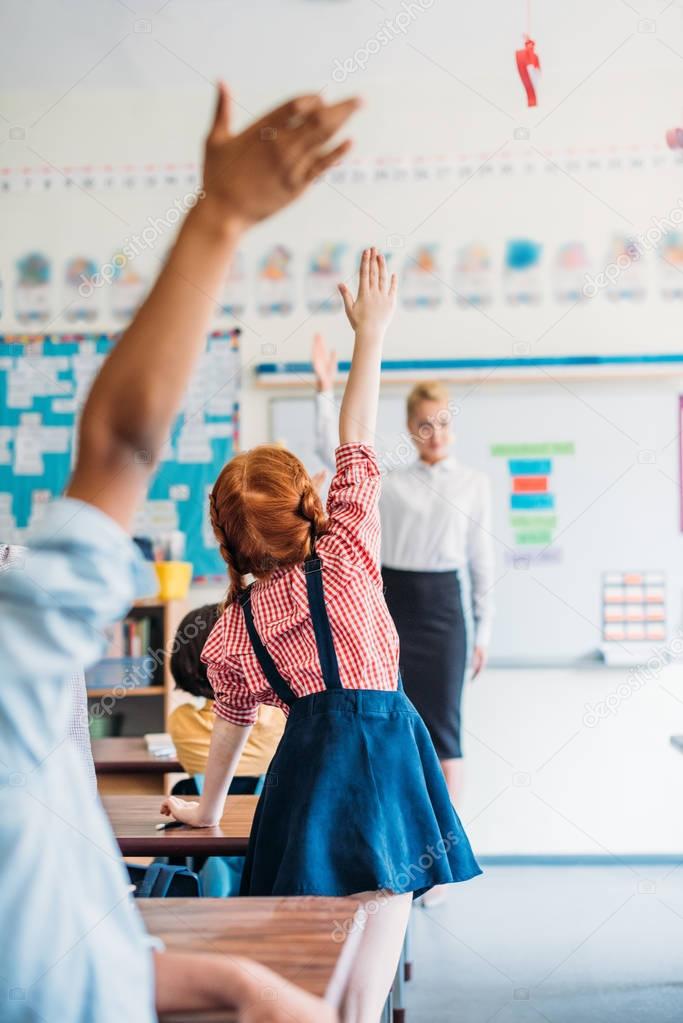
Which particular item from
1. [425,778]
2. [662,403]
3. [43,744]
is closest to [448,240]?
[662,403]

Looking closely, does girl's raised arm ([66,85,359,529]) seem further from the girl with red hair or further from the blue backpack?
the blue backpack

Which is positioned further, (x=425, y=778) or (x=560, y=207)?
(x=560, y=207)

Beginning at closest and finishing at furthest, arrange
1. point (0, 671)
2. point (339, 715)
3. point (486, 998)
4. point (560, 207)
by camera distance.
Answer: point (0, 671), point (339, 715), point (486, 998), point (560, 207)

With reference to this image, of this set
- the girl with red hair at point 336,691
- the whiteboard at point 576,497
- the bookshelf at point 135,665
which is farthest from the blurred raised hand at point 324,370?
the bookshelf at point 135,665

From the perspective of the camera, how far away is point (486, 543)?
148 inches

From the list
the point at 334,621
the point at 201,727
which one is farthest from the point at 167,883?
the point at 201,727

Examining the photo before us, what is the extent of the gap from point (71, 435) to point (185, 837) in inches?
114

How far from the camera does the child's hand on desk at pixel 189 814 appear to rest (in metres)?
1.81

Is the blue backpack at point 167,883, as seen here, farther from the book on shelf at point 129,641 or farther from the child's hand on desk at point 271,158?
the book on shelf at point 129,641

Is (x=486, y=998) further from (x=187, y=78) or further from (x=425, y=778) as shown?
(x=187, y=78)

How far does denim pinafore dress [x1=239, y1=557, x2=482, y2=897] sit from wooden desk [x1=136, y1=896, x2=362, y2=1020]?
0.33 metres

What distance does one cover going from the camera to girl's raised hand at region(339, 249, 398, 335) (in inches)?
54.7

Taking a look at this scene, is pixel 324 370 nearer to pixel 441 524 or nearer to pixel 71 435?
pixel 441 524

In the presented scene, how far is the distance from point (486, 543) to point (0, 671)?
3339mm
